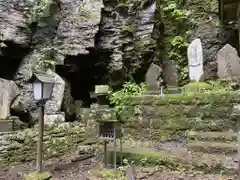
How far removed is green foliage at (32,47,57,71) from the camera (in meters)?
9.10

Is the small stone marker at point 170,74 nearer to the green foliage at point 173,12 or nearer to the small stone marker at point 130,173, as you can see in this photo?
the green foliage at point 173,12

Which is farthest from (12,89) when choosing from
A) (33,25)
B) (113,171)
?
(113,171)

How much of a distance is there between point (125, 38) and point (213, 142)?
20.1ft

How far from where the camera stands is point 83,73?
11570 millimetres

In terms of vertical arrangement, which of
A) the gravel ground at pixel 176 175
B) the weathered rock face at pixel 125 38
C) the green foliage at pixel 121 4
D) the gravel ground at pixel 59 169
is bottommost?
the gravel ground at pixel 59 169

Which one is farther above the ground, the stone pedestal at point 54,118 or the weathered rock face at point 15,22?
the weathered rock face at point 15,22

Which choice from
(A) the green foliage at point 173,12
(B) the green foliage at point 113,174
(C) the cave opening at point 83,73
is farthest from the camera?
(A) the green foliage at point 173,12

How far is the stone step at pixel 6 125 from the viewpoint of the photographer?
6152 millimetres

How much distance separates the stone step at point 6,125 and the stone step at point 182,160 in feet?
8.58

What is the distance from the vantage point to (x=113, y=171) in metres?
4.91

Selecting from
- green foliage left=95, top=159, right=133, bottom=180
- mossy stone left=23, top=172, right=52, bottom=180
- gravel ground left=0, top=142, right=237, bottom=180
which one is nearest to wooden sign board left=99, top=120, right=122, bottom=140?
green foliage left=95, top=159, right=133, bottom=180

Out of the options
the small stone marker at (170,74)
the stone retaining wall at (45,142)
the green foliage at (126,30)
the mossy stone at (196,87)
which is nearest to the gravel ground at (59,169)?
the stone retaining wall at (45,142)

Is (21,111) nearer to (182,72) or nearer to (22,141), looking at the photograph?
(22,141)

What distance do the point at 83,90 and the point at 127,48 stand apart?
9.97 ft
